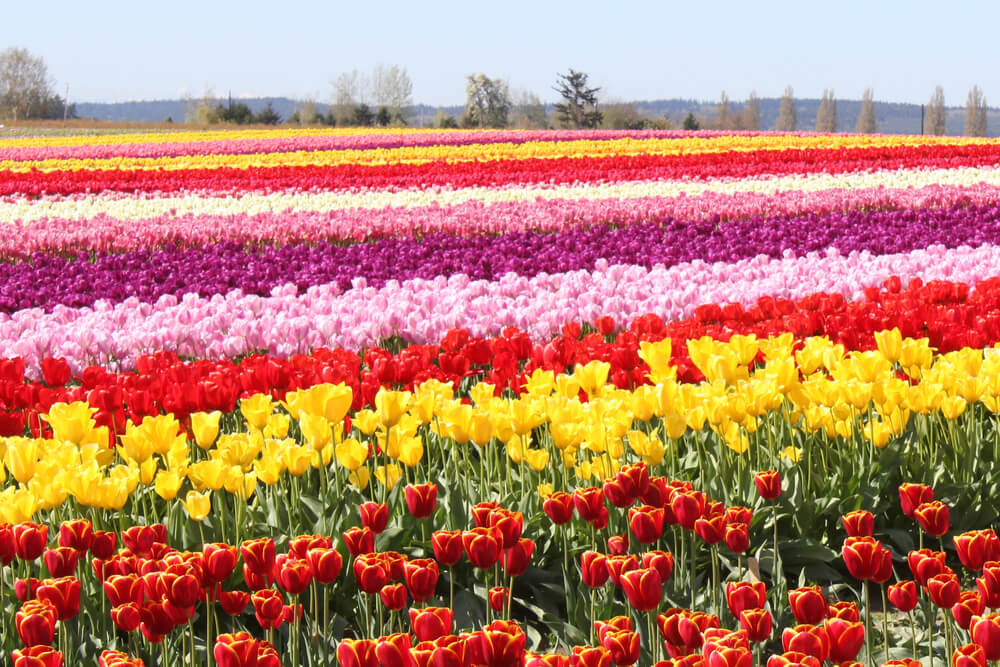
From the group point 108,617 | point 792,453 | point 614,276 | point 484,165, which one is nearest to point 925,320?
point 792,453

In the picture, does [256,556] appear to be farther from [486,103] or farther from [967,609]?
[486,103]

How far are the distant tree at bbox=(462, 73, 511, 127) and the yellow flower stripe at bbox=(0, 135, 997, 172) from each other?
110ft

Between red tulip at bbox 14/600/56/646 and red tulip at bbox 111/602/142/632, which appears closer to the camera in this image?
red tulip at bbox 14/600/56/646

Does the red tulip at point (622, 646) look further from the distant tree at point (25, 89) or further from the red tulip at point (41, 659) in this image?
the distant tree at point (25, 89)

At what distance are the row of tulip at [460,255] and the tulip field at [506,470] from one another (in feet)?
0.26

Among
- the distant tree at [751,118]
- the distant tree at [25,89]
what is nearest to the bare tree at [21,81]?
the distant tree at [25,89]

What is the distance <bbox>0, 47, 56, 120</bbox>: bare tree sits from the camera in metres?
78.2

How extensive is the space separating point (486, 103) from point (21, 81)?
36098 mm

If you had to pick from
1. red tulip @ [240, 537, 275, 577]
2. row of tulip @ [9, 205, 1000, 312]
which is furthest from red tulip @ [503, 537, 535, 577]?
row of tulip @ [9, 205, 1000, 312]

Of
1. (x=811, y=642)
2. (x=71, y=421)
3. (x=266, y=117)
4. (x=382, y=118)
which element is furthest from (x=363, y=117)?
(x=811, y=642)

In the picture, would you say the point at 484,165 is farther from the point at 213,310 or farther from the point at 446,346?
the point at 446,346

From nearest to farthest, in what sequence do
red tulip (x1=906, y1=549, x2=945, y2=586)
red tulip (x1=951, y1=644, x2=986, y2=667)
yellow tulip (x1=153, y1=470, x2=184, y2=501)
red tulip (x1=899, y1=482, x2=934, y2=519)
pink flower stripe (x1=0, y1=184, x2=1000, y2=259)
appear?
red tulip (x1=951, y1=644, x2=986, y2=667)
red tulip (x1=906, y1=549, x2=945, y2=586)
red tulip (x1=899, y1=482, x2=934, y2=519)
yellow tulip (x1=153, y1=470, x2=184, y2=501)
pink flower stripe (x1=0, y1=184, x2=1000, y2=259)

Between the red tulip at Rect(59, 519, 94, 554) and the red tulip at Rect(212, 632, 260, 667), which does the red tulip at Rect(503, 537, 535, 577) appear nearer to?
the red tulip at Rect(212, 632, 260, 667)

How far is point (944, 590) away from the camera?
71.8 inches
